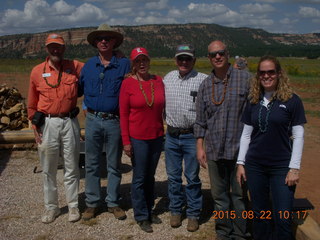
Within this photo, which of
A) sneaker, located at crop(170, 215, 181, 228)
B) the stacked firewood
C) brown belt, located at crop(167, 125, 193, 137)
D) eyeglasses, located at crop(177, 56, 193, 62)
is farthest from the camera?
the stacked firewood

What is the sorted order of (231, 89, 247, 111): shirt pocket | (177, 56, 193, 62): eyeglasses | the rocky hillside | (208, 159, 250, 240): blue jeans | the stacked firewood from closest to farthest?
(231, 89, 247, 111): shirt pocket
(208, 159, 250, 240): blue jeans
(177, 56, 193, 62): eyeglasses
the stacked firewood
the rocky hillside

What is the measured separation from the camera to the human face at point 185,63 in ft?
11.7

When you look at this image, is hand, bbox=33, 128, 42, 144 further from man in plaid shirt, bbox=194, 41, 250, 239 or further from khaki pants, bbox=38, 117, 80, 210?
man in plaid shirt, bbox=194, 41, 250, 239

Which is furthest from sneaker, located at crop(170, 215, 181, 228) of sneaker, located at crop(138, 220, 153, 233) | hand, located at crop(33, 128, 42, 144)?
hand, located at crop(33, 128, 42, 144)

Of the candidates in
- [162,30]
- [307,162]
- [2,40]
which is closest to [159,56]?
[162,30]

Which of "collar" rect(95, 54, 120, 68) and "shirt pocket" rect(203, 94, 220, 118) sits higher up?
"collar" rect(95, 54, 120, 68)

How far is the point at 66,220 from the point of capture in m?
4.15

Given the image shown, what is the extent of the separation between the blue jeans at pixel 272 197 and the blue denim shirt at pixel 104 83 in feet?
5.32

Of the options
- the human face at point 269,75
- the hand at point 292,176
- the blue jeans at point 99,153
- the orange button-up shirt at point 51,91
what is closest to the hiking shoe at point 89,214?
the blue jeans at point 99,153

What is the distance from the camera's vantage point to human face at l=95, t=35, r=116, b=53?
382 cm

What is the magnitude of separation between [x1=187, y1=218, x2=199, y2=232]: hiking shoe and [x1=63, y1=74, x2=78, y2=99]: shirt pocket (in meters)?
1.92

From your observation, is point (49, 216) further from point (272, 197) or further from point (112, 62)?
point (272, 197)

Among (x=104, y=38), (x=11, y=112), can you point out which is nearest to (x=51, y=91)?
(x=104, y=38)

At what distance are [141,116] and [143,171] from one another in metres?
0.62
